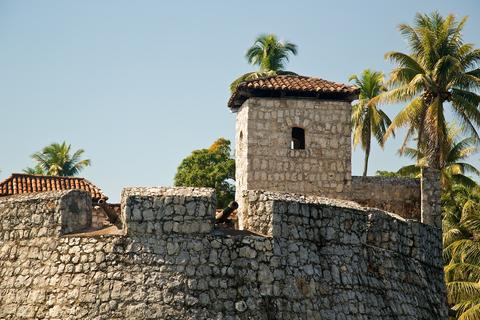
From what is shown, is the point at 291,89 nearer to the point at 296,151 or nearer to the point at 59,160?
the point at 296,151

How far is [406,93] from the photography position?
106 feet

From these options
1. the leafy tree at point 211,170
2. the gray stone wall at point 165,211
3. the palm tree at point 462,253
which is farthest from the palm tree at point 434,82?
the gray stone wall at point 165,211

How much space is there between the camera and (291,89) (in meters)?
24.5

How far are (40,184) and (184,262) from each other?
18582 millimetres

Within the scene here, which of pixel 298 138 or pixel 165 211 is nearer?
pixel 165 211

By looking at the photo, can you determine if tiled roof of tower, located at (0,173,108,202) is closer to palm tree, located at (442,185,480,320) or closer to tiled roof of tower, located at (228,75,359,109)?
tiled roof of tower, located at (228,75,359,109)

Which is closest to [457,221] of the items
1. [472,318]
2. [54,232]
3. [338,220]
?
[472,318]

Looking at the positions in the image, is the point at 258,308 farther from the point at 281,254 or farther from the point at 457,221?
the point at 457,221

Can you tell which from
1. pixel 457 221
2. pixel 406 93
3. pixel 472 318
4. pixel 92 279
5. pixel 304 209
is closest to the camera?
pixel 92 279

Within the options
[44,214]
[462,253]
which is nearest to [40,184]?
[462,253]

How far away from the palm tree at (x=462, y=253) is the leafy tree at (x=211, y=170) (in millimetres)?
11031

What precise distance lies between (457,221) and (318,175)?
12146 mm

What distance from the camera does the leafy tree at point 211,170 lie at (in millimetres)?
42562

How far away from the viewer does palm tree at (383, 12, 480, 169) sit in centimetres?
3128
